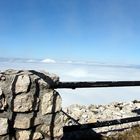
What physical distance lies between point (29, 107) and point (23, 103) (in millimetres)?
111

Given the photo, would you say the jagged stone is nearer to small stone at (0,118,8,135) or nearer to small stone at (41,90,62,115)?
small stone at (41,90,62,115)

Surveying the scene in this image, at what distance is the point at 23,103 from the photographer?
5477 mm

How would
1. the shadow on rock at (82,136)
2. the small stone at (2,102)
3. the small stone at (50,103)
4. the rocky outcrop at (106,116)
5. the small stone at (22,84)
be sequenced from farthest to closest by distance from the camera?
1. the rocky outcrop at (106,116)
2. the shadow on rock at (82,136)
3. the small stone at (50,103)
4. the small stone at (22,84)
5. the small stone at (2,102)

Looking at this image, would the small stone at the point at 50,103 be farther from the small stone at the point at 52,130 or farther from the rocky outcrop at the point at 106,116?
the rocky outcrop at the point at 106,116

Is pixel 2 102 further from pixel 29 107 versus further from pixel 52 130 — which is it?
pixel 52 130

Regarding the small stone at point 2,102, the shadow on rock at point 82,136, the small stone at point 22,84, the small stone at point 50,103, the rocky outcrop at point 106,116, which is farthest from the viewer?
the rocky outcrop at point 106,116

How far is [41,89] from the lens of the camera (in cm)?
562

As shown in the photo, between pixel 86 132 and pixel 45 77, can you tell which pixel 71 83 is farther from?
pixel 86 132

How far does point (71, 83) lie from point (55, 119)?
0.65 meters

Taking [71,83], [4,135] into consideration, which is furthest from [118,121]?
[4,135]

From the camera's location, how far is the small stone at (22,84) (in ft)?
17.8

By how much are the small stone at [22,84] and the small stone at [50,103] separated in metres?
0.36

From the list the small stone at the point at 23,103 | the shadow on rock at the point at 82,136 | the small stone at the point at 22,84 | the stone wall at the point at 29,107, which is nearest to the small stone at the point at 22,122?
the stone wall at the point at 29,107

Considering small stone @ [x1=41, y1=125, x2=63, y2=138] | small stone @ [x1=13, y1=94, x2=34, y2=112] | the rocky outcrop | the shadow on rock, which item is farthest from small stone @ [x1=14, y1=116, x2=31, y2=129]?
the rocky outcrop
